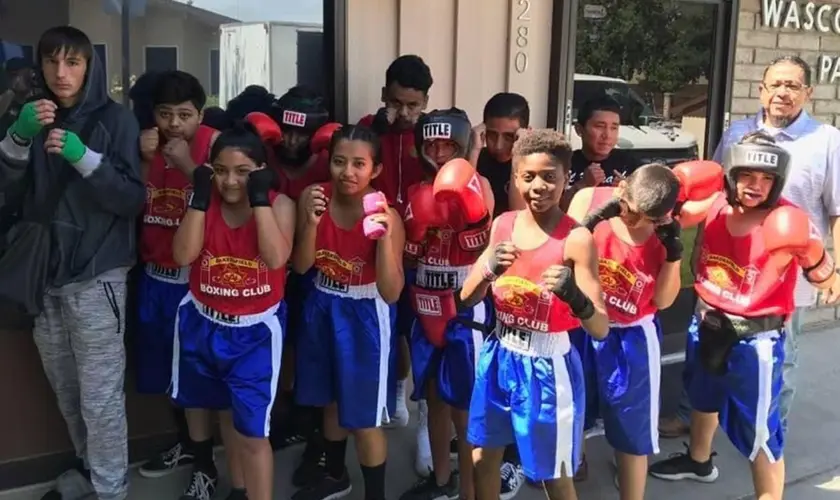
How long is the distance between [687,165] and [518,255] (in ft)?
2.99

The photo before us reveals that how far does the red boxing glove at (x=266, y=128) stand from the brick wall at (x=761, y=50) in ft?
10.0

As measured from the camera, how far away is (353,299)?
295 cm

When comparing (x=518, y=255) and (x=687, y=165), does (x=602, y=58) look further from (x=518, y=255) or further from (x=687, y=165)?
(x=518, y=255)

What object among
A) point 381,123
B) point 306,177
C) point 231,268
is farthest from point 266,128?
point 231,268

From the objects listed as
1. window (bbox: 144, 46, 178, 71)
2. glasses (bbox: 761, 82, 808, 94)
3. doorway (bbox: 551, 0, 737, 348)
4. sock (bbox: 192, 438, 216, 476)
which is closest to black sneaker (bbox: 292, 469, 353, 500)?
sock (bbox: 192, 438, 216, 476)

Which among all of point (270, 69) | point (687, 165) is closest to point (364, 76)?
point (270, 69)

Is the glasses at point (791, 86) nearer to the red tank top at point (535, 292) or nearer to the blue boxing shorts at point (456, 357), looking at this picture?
the red tank top at point (535, 292)

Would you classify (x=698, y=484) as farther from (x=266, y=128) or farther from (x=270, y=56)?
(x=270, y=56)

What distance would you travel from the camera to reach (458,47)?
4066mm

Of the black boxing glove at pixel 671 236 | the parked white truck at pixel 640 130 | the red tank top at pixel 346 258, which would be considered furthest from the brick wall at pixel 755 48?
the red tank top at pixel 346 258

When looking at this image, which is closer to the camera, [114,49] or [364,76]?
[114,49]

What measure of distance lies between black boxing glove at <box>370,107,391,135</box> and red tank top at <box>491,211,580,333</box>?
101cm

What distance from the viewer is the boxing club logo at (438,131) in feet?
9.33

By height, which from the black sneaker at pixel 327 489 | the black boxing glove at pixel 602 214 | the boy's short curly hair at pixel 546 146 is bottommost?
the black sneaker at pixel 327 489
